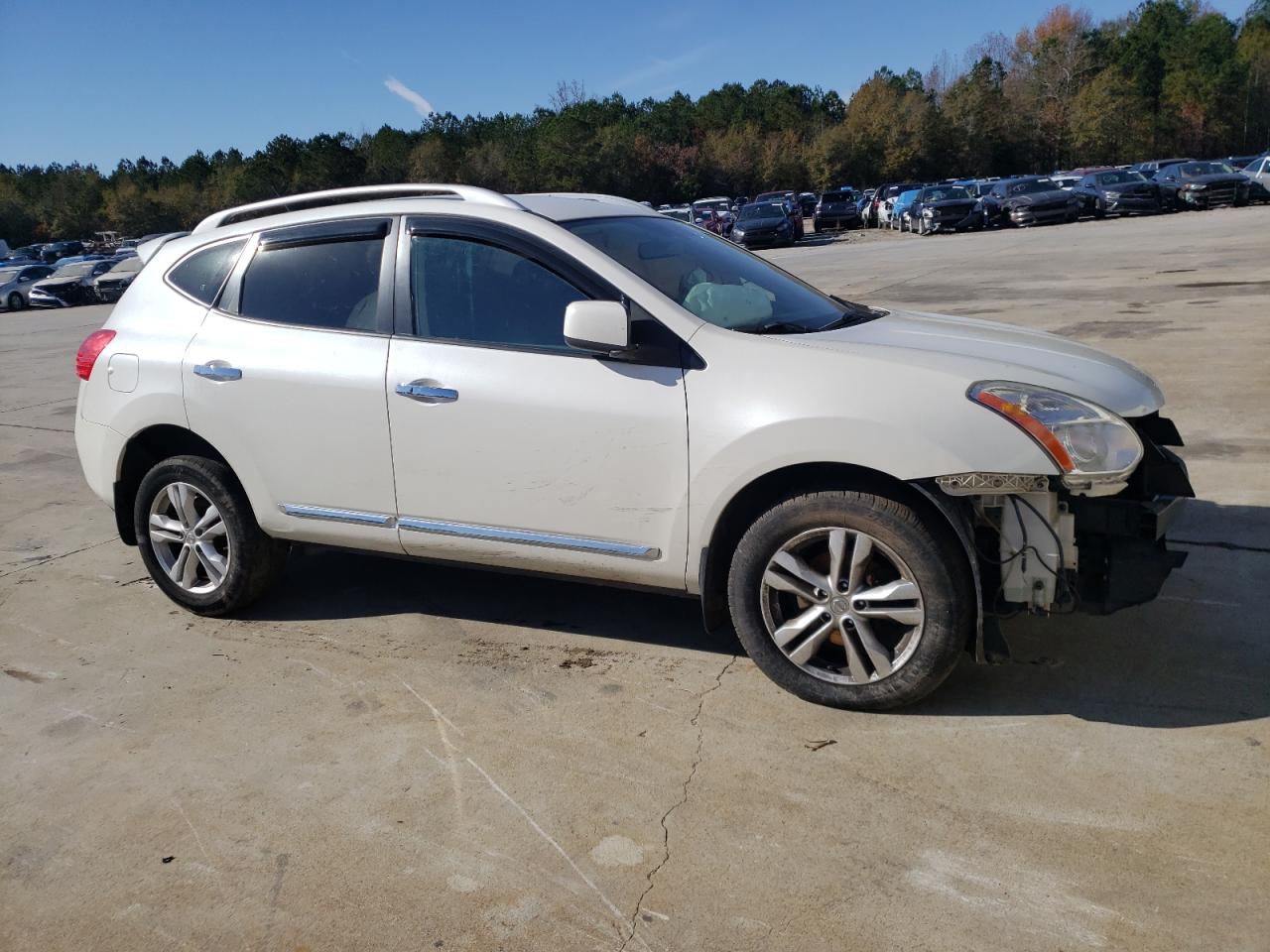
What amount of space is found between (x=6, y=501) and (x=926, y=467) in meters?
6.72

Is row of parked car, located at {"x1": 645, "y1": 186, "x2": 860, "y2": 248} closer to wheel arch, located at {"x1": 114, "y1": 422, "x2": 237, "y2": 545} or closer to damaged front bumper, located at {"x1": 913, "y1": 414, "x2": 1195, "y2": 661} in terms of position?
wheel arch, located at {"x1": 114, "y1": 422, "x2": 237, "y2": 545}

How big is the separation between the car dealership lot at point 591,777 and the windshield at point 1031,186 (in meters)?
33.9

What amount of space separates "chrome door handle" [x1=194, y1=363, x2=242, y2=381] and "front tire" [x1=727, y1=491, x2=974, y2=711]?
7.60 feet

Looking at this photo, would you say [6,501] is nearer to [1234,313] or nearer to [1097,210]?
[1234,313]

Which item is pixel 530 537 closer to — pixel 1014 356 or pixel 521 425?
pixel 521 425

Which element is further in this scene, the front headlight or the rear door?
the rear door

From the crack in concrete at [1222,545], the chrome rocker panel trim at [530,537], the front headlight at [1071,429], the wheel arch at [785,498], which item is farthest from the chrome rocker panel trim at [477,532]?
the crack in concrete at [1222,545]

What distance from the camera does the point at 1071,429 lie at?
3.51 metres

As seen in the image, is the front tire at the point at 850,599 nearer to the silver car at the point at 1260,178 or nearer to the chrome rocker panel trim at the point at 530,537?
the chrome rocker panel trim at the point at 530,537

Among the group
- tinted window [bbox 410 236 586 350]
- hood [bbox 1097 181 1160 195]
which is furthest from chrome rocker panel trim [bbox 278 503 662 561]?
hood [bbox 1097 181 1160 195]

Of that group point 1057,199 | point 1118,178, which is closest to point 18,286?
point 1057,199

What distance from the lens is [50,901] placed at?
9.95 feet

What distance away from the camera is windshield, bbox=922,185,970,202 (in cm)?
3759

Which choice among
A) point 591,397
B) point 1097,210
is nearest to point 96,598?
point 591,397
